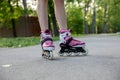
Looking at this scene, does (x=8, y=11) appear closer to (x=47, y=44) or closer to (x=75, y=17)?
(x=47, y=44)

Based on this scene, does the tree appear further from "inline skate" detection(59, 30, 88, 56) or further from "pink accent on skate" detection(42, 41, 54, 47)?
"pink accent on skate" detection(42, 41, 54, 47)

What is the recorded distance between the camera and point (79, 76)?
9.98ft

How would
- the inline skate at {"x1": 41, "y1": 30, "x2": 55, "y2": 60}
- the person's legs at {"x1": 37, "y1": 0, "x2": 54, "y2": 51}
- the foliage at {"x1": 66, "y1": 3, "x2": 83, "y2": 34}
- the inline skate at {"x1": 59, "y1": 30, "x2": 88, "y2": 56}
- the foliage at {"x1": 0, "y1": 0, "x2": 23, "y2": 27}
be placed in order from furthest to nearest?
the foliage at {"x1": 66, "y1": 3, "x2": 83, "y2": 34} → the foliage at {"x1": 0, "y1": 0, "x2": 23, "y2": 27} → the inline skate at {"x1": 59, "y1": 30, "x2": 88, "y2": 56} → the person's legs at {"x1": 37, "y1": 0, "x2": 54, "y2": 51} → the inline skate at {"x1": 41, "y1": 30, "x2": 55, "y2": 60}

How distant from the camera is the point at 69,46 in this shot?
4695mm

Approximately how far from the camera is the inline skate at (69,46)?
15.3 ft

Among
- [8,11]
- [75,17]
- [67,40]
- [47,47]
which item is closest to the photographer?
[47,47]

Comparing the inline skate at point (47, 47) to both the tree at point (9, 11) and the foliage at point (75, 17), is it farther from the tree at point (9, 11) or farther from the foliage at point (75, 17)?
the foliage at point (75, 17)

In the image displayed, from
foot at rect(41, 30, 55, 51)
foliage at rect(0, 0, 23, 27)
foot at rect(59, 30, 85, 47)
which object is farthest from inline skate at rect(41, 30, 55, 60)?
foliage at rect(0, 0, 23, 27)

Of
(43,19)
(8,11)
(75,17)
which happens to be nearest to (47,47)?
(43,19)

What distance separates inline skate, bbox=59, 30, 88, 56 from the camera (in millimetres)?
4672

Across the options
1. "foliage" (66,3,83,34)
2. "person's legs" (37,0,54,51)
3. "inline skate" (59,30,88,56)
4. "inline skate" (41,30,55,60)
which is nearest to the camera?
"inline skate" (41,30,55,60)

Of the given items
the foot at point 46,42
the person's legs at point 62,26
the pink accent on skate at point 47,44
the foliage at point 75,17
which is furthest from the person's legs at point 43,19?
the foliage at point 75,17

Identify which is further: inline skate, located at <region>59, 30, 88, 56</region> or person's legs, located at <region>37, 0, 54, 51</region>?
inline skate, located at <region>59, 30, 88, 56</region>

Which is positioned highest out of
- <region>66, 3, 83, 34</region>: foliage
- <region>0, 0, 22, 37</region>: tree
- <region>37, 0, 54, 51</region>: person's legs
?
<region>37, 0, 54, 51</region>: person's legs
